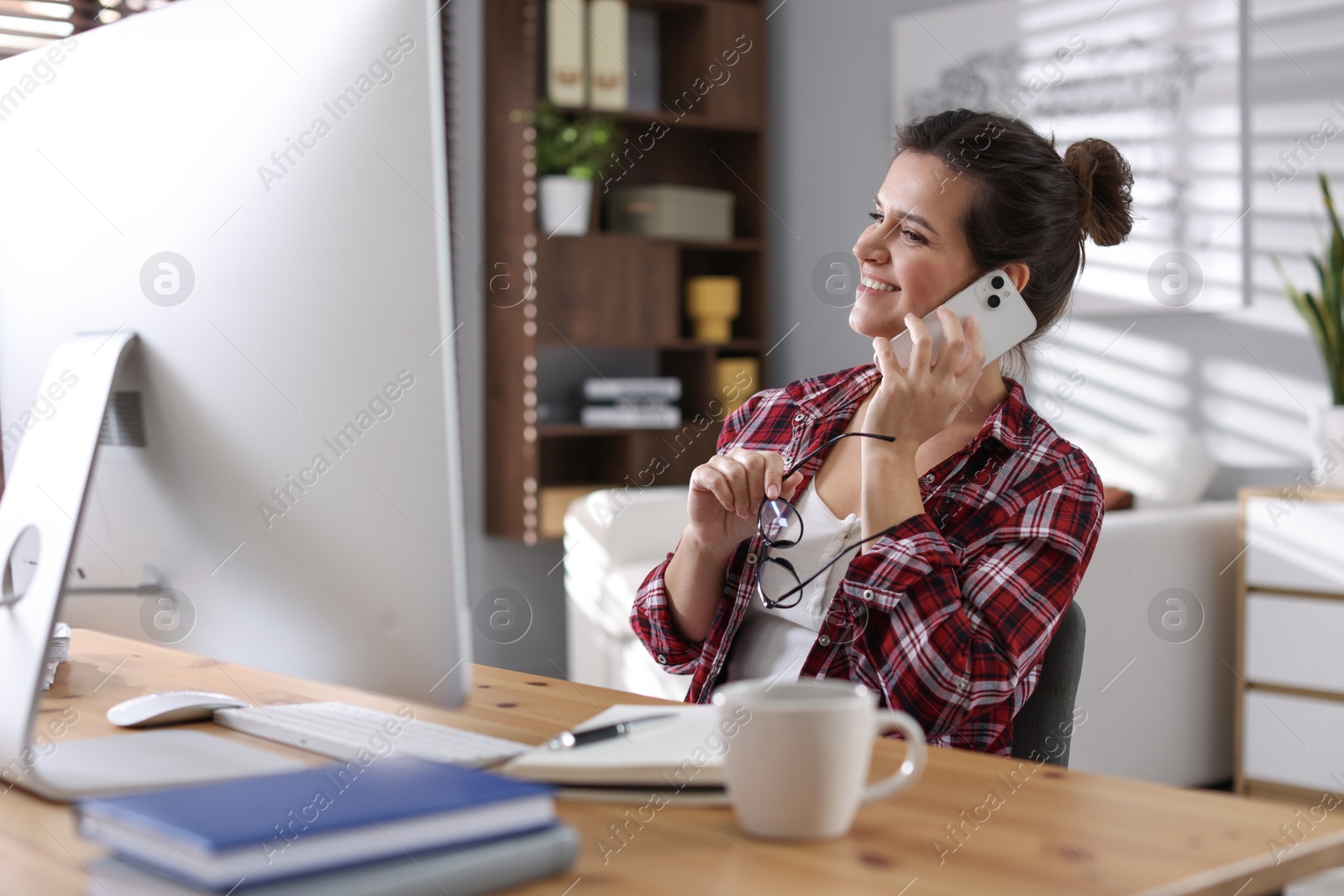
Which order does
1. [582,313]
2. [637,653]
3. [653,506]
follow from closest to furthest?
[637,653] → [653,506] → [582,313]

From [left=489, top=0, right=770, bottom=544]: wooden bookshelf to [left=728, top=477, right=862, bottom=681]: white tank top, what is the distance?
269cm

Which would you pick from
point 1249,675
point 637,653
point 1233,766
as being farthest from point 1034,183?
point 1233,766

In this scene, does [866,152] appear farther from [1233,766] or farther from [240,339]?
[240,339]

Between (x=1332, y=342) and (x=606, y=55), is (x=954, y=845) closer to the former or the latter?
(x=1332, y=342)

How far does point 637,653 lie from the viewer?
3.00 m

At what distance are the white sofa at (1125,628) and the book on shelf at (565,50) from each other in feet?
5.02

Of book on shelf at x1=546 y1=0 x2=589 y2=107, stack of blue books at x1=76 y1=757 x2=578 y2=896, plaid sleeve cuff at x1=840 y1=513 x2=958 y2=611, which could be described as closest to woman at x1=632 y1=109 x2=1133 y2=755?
plaid sleeve cuff at x1=840 y1=513 x2=958 y2=611

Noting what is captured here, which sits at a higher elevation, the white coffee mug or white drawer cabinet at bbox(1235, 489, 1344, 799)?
the white coffee mug

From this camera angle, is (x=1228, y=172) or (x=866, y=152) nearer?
(x=1228, y=172)

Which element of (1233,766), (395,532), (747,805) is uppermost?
(395,532)

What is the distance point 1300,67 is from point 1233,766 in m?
1.84

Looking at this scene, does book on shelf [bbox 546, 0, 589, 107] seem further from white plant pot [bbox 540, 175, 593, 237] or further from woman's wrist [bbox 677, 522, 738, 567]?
woman's wrist [bbox 677, 522, 738, 567]

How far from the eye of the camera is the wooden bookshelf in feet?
13.6

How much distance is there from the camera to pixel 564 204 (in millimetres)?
4195
